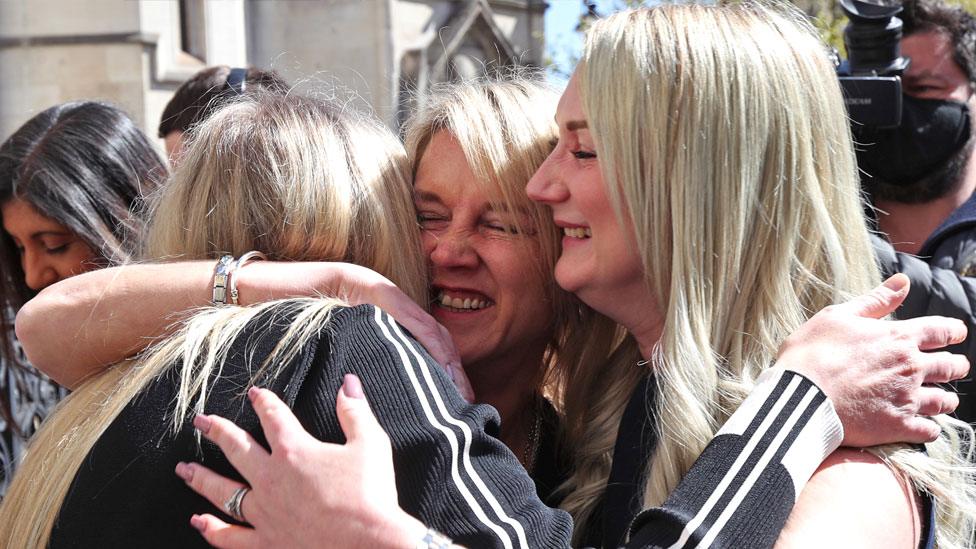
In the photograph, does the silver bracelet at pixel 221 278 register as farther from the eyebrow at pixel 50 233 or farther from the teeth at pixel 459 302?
the eyebrow at pixel 50 233

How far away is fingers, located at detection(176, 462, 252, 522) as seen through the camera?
167 centimetres

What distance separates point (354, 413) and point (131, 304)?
673 mm

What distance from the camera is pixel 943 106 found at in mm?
3645

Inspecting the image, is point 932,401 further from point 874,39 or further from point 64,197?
point 64,197

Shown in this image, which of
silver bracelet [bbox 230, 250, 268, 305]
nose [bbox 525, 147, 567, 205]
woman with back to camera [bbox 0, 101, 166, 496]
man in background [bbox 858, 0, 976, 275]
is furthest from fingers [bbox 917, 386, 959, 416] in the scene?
woman with back to camera [bbox 0, 101, 166, 496]

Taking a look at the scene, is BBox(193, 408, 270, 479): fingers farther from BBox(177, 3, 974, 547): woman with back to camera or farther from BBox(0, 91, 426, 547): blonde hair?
BBox(177, 3, 974, 547): woman with back to camera

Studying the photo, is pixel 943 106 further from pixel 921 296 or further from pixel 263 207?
pixel 263 207

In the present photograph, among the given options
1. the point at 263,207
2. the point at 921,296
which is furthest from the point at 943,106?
the point at 263,207

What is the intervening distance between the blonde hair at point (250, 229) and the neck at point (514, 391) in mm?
497

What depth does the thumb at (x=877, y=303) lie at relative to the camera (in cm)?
202

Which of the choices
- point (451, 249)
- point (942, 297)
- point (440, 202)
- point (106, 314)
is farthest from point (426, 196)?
point (942, 297)

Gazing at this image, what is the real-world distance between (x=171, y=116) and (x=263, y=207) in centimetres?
258

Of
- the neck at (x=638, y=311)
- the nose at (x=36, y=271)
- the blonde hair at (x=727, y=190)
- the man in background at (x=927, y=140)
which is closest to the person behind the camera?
the blonde hair at (x=727, y=190)

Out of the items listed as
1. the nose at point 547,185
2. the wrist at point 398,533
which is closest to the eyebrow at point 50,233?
the nose at point 547,185
